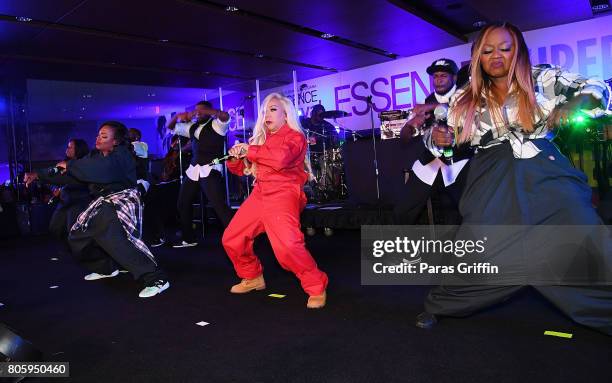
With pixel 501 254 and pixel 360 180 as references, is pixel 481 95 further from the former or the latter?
pixel 360 180

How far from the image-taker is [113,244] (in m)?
4.12

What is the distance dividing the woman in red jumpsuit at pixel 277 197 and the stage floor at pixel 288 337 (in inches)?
10.9

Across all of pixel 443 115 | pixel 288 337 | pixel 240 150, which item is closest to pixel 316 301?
pixel 288 337

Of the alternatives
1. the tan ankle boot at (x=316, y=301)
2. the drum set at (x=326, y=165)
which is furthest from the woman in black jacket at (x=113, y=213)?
the drum set at (x=326, y=165)

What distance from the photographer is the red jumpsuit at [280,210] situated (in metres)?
3.33

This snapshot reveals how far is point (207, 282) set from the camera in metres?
4.40

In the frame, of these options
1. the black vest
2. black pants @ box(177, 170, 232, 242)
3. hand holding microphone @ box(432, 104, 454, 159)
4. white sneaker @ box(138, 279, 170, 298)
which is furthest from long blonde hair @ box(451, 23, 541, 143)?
the black vest

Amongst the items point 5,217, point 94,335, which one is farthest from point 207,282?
point 5,217

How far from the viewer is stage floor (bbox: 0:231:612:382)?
226cm

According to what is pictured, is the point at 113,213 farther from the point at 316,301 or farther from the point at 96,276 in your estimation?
the point at 316,301

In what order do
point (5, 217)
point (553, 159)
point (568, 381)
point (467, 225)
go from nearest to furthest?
point (568, 381) < point (553, 159) < point (467, 225) < point (5, 217)

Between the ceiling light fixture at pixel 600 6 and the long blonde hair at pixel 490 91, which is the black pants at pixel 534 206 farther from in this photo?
the ceiling light fixture at pixel 600 6

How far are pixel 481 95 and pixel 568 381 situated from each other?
140cm

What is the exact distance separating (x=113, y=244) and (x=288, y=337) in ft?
6.71
